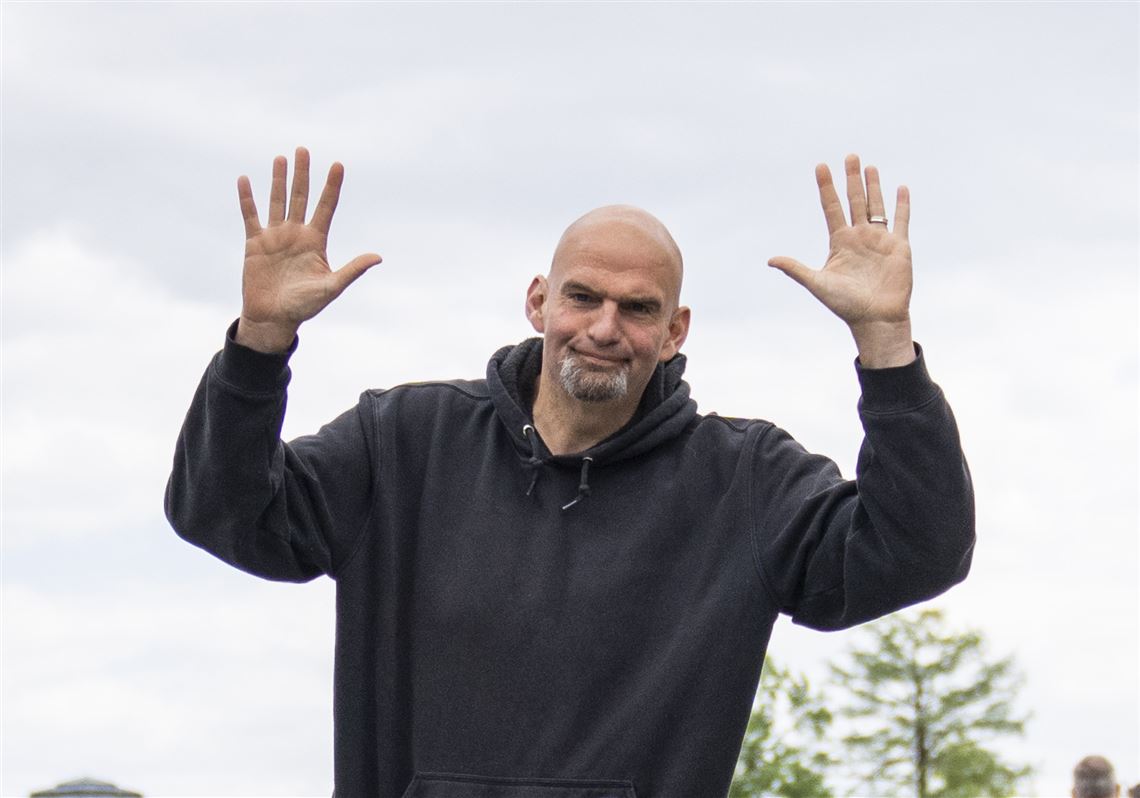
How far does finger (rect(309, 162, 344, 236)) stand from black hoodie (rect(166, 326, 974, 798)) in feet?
1.59

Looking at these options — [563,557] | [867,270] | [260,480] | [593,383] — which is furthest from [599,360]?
[260,480]

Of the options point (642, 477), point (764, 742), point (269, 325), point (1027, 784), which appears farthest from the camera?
point (1027, 784)

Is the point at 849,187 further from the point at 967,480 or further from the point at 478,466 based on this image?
the point at 478,466

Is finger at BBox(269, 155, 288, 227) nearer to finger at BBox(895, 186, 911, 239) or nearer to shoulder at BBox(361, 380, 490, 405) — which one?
shoulder at BBox(361, 380, 490, 405)

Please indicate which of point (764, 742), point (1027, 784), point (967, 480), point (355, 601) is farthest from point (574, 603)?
point (1027, 784)

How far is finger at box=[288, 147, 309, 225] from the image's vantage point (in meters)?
4.84

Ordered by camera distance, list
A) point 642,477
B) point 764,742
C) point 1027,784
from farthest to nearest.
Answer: point 1027,784
point 764,742
point 642,477

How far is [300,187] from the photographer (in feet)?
15.9

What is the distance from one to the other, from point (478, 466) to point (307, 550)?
58 centimetres

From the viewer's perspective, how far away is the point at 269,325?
4.65 meters

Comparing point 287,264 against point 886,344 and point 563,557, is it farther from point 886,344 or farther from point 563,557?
point 886,344

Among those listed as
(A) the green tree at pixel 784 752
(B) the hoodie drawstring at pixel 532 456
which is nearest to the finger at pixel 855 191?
(B) the hoodie drawstring at pixel 532 456

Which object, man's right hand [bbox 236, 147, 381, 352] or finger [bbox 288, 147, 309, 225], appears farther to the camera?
finger [bbox 288, 147, 309, 225]

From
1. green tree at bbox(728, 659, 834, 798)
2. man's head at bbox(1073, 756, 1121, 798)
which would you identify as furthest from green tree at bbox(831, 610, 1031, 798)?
man's head at bbox(1073, 756, 1121, 798)
